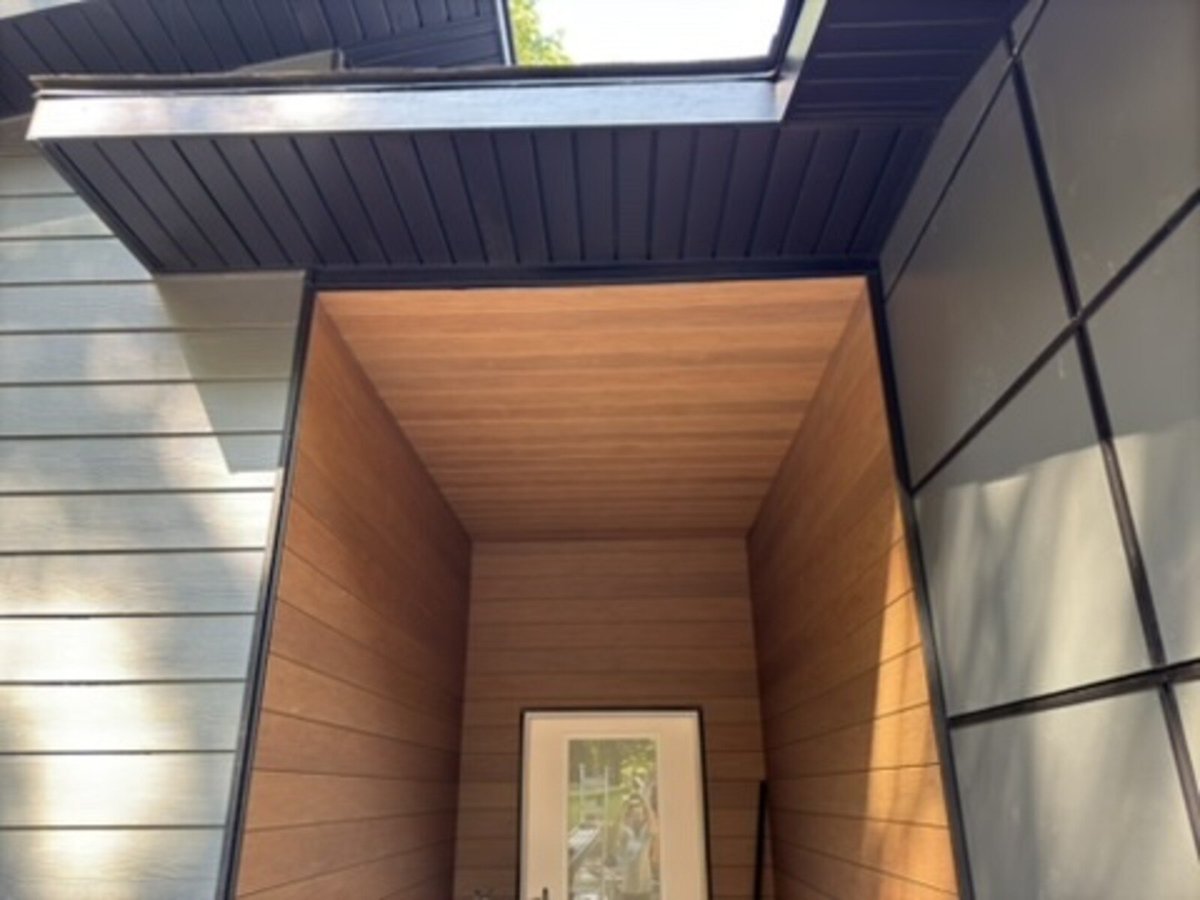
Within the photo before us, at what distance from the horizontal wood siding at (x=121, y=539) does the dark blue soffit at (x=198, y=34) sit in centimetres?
35

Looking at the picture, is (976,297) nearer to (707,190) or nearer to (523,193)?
(707,190)

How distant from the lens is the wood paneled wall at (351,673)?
2.17 meters

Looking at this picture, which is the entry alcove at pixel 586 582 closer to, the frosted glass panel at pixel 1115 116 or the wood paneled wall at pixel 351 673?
the wood paneled wall at pixel 351 673

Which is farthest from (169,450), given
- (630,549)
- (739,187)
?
(630,549)

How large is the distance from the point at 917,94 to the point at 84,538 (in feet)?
7.59

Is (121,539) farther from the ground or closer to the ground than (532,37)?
closer to the ground

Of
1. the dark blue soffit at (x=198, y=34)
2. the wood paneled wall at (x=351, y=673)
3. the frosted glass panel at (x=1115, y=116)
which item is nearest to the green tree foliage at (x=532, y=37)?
the dark blue soffit at (x=198, y=34)

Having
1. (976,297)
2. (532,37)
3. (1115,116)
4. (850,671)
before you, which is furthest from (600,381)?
(532,37)

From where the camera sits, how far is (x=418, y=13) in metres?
3.10

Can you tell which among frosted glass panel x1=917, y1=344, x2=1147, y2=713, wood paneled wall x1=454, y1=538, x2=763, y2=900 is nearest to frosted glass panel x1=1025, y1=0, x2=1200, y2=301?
frosted glass panel x1=917, y1=344, x2=1147, y2=713

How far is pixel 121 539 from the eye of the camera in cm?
220

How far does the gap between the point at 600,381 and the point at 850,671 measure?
128 cm

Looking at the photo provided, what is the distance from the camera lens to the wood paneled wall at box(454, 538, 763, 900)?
14.2 ft

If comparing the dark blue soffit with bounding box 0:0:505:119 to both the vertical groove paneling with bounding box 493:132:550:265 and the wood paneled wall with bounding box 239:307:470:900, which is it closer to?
the wood paneled wall with bounding box 239:307:470:900
